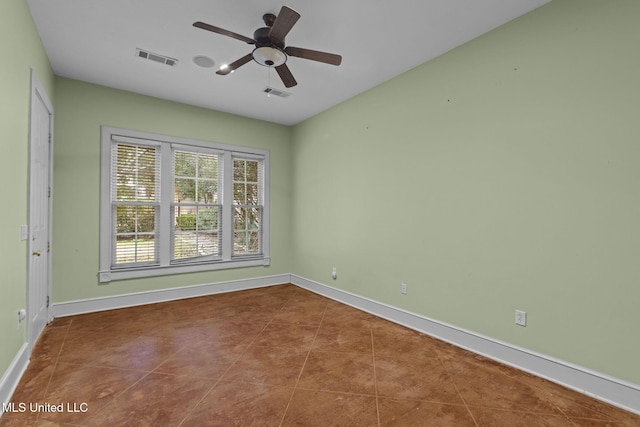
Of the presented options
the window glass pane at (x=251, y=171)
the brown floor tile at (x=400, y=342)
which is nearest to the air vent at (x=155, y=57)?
the window glass pane at (x=251, y=171)

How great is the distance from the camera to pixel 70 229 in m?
3.82

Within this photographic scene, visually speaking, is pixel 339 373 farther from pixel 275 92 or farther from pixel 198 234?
pixel 275 92

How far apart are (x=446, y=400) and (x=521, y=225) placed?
1.50 m

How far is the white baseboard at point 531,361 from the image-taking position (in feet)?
6.66

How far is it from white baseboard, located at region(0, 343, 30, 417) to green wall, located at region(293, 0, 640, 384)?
3360mm

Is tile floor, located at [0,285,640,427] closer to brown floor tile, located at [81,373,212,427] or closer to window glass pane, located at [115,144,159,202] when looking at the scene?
brown floor tile, located at [81,373,212,427]

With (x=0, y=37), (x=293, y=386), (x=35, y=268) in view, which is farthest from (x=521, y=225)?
(x=35, y=268)

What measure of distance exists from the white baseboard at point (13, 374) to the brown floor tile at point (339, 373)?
6.24 ft

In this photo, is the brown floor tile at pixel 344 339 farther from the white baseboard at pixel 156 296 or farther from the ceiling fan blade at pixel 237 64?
the ceiling fan blade at pixel 237 64

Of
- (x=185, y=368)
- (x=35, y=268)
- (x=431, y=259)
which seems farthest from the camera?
(x=431, y=259)

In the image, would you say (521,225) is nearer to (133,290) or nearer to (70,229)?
(133,290)

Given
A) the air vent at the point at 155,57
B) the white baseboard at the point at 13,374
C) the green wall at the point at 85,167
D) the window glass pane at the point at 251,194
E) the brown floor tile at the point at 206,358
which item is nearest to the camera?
the white baseboard at the point at 13,374

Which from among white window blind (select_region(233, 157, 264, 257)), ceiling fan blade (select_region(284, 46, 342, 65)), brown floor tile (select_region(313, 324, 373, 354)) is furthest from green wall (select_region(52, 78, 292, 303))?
ceiling fan blade (select_region(284, 46, 342, 65))

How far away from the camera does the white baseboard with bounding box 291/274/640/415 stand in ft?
6.66
